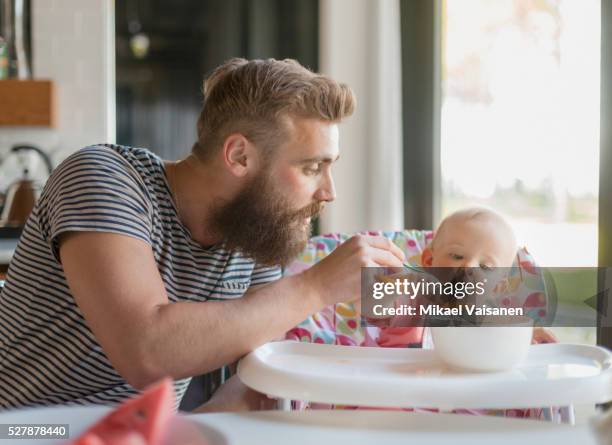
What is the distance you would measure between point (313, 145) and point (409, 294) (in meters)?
0.37

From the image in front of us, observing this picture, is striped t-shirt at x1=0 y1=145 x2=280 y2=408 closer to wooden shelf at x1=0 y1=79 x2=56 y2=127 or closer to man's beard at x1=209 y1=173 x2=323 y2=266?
man's beard at x1=209 y1=173 x2=323 y2=266

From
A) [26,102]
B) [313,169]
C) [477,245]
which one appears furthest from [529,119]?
[26,102]

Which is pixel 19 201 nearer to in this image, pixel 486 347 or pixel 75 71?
pixel 75 71

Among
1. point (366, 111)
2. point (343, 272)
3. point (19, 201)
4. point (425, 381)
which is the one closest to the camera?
point (425, 381)

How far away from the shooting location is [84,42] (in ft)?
11.5

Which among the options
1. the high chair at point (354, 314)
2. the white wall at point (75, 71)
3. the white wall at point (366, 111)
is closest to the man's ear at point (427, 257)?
the high chair at point (354, 314)

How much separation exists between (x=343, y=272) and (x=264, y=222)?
388 millimetres

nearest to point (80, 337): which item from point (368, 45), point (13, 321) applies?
point (13, 321)

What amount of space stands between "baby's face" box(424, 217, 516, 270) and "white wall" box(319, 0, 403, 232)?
6.25 feet

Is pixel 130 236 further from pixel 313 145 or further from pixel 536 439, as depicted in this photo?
pixel 536 439

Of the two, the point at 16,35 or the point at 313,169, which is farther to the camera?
the point at 16,35

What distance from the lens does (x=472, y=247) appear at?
1.45 m

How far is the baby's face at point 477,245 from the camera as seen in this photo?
1444 millimetres

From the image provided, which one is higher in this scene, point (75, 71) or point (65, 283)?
point (75, 71)
